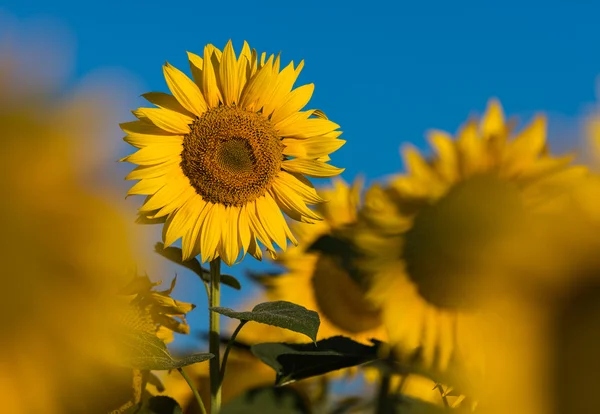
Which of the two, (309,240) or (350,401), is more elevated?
(309,240)

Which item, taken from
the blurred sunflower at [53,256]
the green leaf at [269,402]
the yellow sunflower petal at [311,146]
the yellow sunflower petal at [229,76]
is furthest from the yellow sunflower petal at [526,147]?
the blurred sunflower at [53,256]

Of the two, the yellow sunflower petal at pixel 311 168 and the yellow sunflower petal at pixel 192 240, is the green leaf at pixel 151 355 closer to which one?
the yellow sunflower petal at pixel 192 240

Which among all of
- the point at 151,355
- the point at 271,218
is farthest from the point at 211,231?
the point at 151,355

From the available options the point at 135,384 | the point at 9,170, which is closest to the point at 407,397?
the point at 135,384

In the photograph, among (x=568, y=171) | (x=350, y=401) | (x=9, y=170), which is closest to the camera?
(x=9, y=170)

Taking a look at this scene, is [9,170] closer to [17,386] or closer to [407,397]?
[17,386]

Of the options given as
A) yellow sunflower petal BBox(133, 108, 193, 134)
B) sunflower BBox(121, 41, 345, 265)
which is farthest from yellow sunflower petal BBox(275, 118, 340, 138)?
yellow sunflower petal BBox(133, 108, 193, 134)

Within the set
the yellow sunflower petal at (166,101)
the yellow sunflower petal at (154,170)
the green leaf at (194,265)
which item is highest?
the yellow sunflower petal at (166,101)
